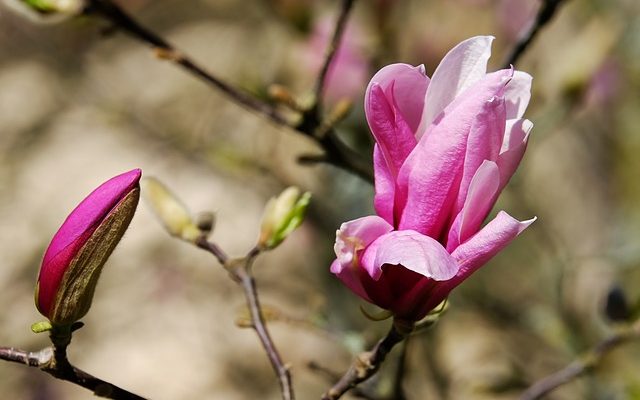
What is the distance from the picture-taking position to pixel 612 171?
8.34 ft

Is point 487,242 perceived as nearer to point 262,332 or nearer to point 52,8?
point 262,332

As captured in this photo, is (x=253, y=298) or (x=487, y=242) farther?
(x=253, y=298)

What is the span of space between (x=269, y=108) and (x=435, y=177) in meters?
0.41

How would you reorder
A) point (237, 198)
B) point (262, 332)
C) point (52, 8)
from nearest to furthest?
point (262, 332), point (52, 8), point (237, 198)

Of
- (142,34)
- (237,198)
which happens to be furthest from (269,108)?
(237,198)

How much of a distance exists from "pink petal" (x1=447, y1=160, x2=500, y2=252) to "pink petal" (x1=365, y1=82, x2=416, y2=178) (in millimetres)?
64

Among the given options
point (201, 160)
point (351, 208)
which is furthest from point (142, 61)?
point (351, 208)

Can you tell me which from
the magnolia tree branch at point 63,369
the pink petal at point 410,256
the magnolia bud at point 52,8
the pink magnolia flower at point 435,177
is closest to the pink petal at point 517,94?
the pink magnolia flower at point 435,177

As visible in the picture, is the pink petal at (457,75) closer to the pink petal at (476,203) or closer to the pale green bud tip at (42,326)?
the pink petal at (476,203)

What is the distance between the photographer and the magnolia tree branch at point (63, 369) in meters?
0.57

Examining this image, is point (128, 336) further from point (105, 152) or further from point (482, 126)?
point (482, 126)

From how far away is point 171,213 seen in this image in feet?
2.54

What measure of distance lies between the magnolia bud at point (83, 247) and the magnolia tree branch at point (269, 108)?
308 millimetres

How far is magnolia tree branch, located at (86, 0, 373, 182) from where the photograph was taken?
841 mm
